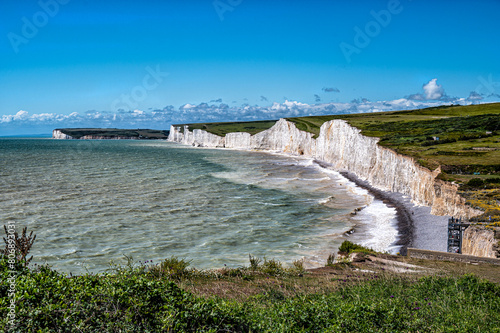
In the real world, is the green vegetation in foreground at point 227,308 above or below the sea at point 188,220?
above

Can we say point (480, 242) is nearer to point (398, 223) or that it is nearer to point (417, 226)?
point (417, 226)

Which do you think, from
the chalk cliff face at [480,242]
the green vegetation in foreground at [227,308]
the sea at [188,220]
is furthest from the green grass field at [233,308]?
the chalk cliff face at [480,242]

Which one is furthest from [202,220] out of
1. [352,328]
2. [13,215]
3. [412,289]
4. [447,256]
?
[352,328]

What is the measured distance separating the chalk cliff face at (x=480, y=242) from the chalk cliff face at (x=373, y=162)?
384cm

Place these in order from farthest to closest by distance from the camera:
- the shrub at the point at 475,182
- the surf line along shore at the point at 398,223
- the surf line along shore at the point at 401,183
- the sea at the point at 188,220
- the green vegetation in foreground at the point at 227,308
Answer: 1. the shrub at the point at 475,182
2. the surf line along shore at the point at 401,183
3. the surf line along shore at the point at 398,223
4. the sea at the point at 188,220
5. the green vegetation in foreground at the point at 227,308

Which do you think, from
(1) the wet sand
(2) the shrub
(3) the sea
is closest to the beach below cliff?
(1) the wet sand

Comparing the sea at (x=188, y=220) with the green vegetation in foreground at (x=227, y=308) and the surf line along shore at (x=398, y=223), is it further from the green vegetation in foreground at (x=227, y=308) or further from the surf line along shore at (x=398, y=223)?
the green vegetation in foreground at (x=227, y=308)

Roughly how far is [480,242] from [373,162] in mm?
38211

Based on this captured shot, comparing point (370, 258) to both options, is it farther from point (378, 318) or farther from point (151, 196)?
point (151, 196)

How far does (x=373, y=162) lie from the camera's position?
5391 centimetres

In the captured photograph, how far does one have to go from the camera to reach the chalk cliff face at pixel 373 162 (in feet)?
90.4

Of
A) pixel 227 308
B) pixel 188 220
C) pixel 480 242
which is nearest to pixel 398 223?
pixel 480 242

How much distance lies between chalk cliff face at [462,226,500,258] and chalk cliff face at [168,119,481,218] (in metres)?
3.84

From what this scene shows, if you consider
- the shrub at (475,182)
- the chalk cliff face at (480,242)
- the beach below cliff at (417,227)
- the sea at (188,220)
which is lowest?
the sea at (188,220)
